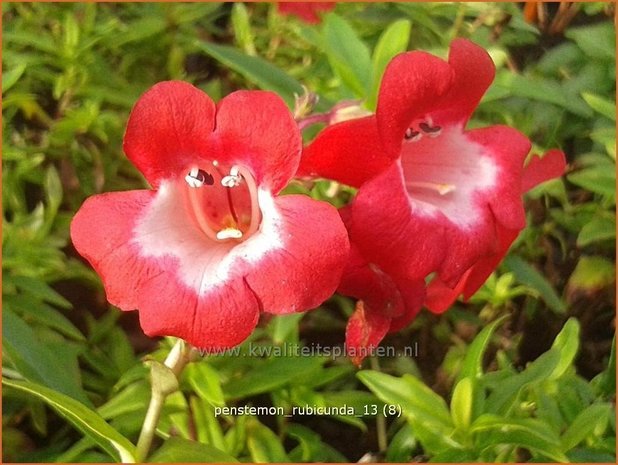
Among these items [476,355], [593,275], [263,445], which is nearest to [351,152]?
[476,355]

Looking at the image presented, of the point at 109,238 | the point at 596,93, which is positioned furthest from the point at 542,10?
the point at 109,238

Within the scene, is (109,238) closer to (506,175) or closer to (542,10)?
(506,175)

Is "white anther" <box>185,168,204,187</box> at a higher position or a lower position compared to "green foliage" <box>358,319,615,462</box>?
higher

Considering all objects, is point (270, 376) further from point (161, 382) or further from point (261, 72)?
point (261, 72)

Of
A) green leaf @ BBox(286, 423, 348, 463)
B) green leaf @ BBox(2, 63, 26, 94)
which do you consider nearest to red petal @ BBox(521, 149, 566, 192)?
green leaf @ BBox(286, 423, 348, 463)

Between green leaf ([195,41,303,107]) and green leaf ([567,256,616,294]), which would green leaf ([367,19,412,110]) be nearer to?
green leaf ([195,41,303,107])

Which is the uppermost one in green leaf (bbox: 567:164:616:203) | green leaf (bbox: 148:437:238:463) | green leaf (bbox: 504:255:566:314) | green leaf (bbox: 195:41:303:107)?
green leaf (bbox: 195:41:303:107)

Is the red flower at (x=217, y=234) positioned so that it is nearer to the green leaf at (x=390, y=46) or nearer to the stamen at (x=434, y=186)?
the stamen at (x=434, y=186)
